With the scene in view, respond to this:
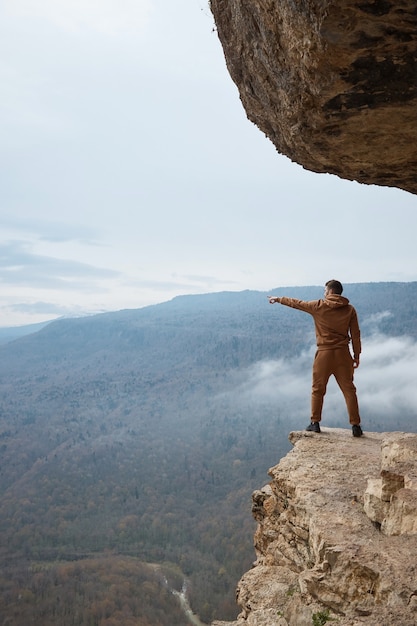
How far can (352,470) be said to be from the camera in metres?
6.67

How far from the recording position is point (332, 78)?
4.12 metres

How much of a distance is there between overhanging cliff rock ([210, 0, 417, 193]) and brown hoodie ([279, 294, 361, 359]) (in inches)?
86.7

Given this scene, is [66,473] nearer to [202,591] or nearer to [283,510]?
[202,591]

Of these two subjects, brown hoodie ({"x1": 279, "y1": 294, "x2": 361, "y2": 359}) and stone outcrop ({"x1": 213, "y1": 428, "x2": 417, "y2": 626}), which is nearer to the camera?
stone outcrop ({"x1": 213, "y1": 428, "x2": 417, "y2": 626})

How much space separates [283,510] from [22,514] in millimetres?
Answer: 172333

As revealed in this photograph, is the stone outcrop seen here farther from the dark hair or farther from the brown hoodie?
the dark hair

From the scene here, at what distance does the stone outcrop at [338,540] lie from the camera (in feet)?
13.2

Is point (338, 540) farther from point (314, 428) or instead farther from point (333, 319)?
point (333, 319)

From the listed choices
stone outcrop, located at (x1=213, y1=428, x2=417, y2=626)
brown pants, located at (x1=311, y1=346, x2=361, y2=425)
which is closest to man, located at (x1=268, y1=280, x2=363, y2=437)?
brown pants, located at (x1=311, y1=346, x2=361, y2=425)

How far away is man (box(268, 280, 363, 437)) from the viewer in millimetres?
7594

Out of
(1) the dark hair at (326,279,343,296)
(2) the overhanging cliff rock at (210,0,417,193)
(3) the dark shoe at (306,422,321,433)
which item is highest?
(2) the overhanging cliff rock at (210,0,417,193)

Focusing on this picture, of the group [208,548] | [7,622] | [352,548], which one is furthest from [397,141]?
[208,548]

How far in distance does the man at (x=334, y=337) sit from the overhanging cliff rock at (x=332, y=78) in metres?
2.19

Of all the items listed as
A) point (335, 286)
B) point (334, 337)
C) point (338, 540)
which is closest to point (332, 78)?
point (335, 286)
